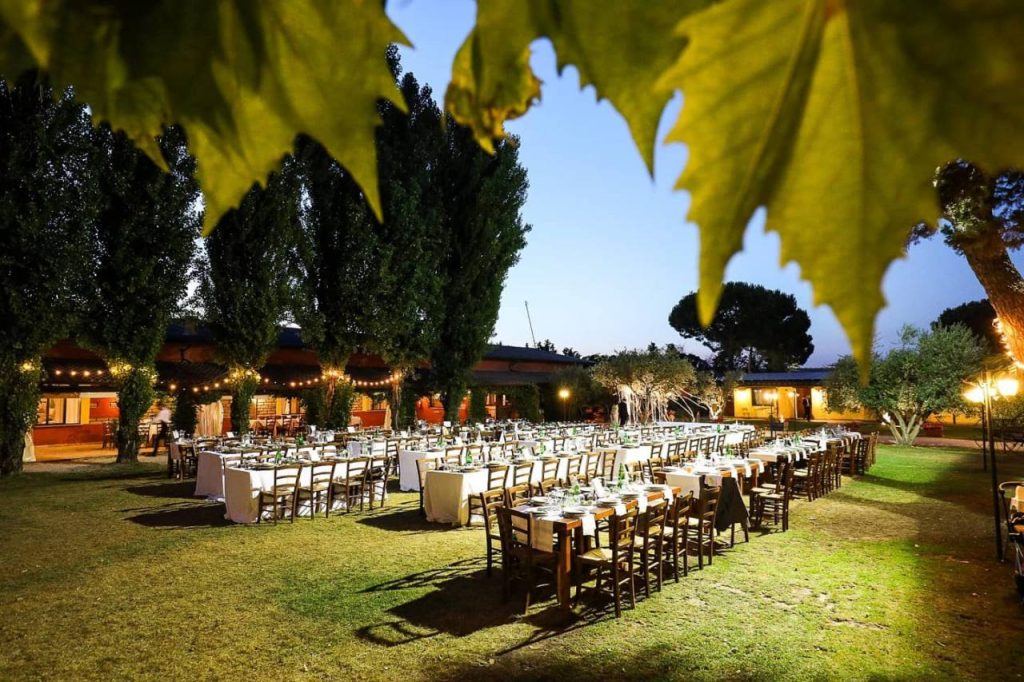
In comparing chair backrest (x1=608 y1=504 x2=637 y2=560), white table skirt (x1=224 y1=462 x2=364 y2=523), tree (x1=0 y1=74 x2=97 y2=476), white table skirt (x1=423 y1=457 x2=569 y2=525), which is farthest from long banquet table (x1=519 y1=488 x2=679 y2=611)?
tree (x1=0 y1=74 x2=97 y2=476)

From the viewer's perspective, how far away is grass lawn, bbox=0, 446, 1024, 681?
16.7 ft

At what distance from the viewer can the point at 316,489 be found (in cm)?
1043

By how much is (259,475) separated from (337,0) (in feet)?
35.9

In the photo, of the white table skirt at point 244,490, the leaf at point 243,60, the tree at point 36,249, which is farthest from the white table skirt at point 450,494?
the tree at point 36,249

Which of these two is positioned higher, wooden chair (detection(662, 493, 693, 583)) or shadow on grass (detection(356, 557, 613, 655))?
wooden chair (detection(662, 493, 693, 583))

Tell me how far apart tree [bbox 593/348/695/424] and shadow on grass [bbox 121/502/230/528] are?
48.5 ft

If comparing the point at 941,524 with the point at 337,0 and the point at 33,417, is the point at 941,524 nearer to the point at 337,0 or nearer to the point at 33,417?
the point at 337,0

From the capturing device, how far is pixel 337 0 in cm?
38

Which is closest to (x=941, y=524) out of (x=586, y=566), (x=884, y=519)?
(x=884, y=519)

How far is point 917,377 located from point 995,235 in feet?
60.8

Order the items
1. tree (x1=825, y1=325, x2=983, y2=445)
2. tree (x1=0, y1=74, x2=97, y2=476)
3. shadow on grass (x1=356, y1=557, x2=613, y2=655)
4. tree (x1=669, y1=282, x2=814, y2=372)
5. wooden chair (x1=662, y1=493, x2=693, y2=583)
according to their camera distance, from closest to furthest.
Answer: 1. shadow on grass (x1=356, y1=557, x2=613, y2=655)
2. wooden chair (x1=662, y1=493, x2=693, y2=583)
3. tree (x1=0, y1=74, x2=97, y2=476)
4. tree (x1=825, y1=325, x2=983, y2=445)
5. tree (x1=669, y1=282, x2=814, y2=372)

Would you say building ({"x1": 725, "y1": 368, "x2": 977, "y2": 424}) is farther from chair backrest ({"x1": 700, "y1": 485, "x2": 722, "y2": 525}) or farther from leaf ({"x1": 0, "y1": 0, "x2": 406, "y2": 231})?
leaf ({"x1": 0, "y1": 0, "x2": 406, "y2": 231})

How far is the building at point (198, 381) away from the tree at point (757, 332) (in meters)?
18.4

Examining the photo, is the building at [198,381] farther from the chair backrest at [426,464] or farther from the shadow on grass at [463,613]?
the shadow on grass at [463,613]
